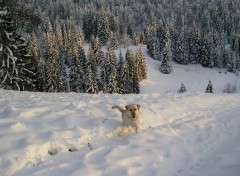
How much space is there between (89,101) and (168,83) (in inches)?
3535

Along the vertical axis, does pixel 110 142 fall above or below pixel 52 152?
below

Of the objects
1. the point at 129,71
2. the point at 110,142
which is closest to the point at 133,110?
the point at 110,142

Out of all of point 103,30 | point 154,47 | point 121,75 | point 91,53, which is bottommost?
point 121,75

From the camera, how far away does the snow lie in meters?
9.77

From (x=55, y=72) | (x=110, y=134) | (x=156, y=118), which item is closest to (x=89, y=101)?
(x=156, y=118)

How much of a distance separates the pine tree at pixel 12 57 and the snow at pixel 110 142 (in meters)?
8.38

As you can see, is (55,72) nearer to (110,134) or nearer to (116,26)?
(110,134)

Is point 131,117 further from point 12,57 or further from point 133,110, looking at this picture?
point 12,57

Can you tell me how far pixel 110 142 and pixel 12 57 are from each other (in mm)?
15269

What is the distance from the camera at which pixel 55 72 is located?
69.1m

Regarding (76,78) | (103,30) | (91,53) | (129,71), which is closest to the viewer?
(129,71)

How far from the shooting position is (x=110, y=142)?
39.4 ft

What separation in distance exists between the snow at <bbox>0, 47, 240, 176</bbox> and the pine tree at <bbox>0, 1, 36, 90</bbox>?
8377 millimetres

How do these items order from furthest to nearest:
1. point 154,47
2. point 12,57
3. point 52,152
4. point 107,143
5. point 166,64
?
point 154,47
point 166,64
point 12,57
point 107,143
point 52,152
